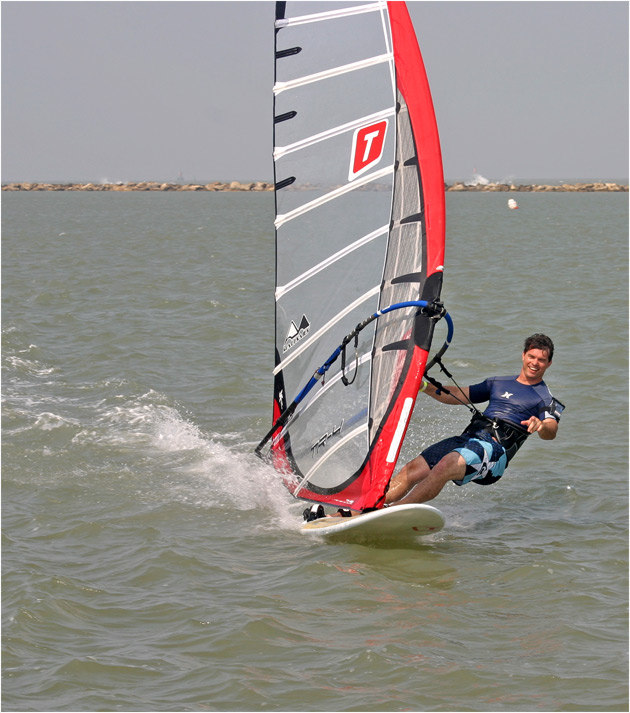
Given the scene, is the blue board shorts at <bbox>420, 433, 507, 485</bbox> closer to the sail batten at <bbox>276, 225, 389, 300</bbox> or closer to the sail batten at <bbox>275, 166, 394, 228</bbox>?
the sail batten at <bbox>276, 225, 389, 300</bbox>

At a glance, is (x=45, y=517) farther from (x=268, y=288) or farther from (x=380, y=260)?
(x=268, y=288)

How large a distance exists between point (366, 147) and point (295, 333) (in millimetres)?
1271

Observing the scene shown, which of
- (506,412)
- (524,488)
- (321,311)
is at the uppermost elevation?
(321,311)

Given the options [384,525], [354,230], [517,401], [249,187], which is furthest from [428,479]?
[249,187]

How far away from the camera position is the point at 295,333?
6.24 metres

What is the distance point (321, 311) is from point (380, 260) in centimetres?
55

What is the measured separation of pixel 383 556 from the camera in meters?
5.52

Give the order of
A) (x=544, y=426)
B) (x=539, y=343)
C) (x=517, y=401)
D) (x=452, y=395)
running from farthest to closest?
(x=452, y=395), (x=517, y=401), (x=539, y=343), (x=544, y=426)

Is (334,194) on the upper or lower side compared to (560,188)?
upper

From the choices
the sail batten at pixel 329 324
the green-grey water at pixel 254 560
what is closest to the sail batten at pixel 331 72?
the sail batten at pixel 329 324

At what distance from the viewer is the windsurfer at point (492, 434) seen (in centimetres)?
539

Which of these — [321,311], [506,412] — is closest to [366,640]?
[506,412]

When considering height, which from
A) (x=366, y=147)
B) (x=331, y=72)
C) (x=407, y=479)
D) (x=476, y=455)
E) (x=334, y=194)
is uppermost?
(x=331, y=72)

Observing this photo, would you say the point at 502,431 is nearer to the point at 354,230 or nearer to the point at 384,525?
the point at 384,525
